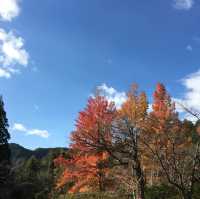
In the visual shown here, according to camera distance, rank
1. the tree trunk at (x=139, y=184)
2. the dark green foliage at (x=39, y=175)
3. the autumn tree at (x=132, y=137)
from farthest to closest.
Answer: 1. the dark green foliage at (x=39, y=175)
2. the tree trunk at (x=139, y=184)
3. the autumn tree at (x=132, y=137)

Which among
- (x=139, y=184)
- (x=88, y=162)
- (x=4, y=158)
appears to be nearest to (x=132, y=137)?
(x=139, y=184)

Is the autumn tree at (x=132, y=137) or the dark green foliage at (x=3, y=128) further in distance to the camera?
the dark green foliage at (x=3, y=128)

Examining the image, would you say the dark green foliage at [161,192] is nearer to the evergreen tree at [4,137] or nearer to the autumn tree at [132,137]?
the autumn tree at [132,137]

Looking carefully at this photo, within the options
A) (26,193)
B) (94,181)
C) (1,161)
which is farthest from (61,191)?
(94,181)

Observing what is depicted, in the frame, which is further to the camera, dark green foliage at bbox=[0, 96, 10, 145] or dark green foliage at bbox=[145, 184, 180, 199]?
dark green foliage at bbox=[0, 96, 10, 145]

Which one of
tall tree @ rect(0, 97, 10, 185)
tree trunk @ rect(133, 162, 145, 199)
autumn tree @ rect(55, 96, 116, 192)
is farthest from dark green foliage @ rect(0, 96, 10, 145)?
tree trunk @ rect(133, 162, 145, 199)

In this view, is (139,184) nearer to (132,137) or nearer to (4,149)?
(132,137)

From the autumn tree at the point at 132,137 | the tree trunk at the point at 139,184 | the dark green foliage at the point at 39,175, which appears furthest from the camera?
the dark green foliage at the point at 39,175

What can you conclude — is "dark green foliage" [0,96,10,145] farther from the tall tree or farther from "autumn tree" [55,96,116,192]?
"autumn tree" [55,96,116,192]

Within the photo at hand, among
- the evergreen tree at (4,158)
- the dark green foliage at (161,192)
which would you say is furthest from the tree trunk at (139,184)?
the evergreen tree at (4,158)

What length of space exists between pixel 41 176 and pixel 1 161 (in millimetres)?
19222

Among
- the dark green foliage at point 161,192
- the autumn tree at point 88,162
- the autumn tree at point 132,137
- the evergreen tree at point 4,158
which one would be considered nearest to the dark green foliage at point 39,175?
the evergreen tree at point 4,158

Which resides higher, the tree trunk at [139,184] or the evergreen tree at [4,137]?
the evergreen tree at [4,137]

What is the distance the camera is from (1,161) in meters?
36.5
